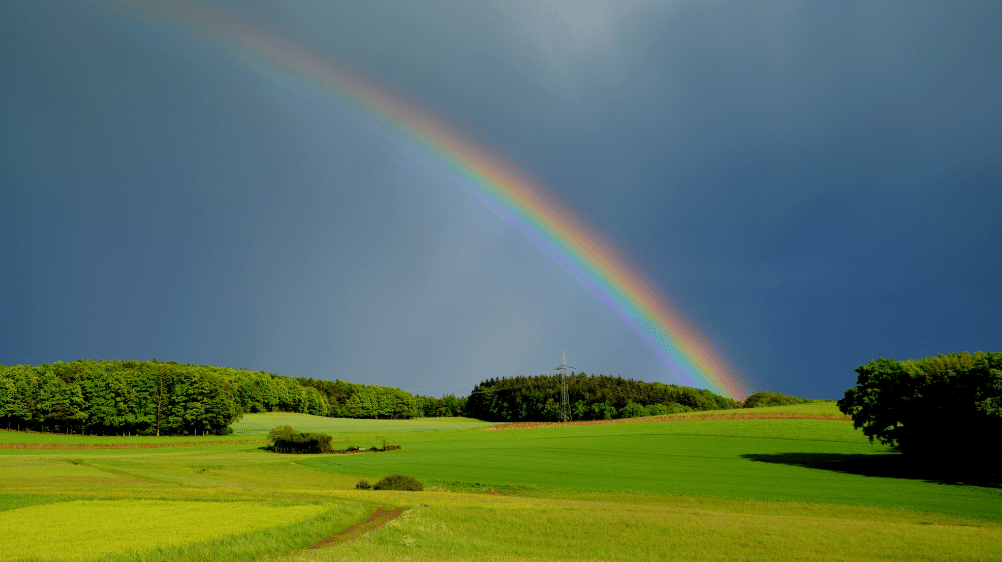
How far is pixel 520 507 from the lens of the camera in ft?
109

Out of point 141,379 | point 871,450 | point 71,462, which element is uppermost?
point 141,379

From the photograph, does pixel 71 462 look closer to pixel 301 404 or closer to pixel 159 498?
pixel 159 498

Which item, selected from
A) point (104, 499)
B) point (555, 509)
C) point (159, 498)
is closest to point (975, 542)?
point (555, 509)

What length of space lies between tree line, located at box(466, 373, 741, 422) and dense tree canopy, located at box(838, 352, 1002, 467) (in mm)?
111336

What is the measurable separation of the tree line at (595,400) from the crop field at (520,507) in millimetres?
98027

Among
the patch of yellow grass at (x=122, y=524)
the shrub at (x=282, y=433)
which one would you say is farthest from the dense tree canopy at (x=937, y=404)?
the shrub at (x=282, y=433)

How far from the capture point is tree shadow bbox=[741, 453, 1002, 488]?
1759 inches

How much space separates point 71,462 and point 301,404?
407ft

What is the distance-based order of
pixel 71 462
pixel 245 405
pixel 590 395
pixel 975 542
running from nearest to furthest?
pixel 975 542
pixel 71 462
pixel 245 405
pixel 590 395

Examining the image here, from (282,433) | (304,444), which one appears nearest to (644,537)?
(304,444)

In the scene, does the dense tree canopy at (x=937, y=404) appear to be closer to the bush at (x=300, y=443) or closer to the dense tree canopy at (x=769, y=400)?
the bush at (x=300, y=443)

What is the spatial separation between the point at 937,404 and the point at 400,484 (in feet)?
147

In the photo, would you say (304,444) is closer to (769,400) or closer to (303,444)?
(303,444)

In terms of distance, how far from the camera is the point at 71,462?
207ft
